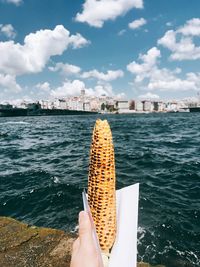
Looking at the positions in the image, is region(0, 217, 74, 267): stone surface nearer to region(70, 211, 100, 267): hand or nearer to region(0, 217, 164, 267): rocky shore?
region(0, 217, 164, 267): rocky shore

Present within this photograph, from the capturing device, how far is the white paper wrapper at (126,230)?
1.49m

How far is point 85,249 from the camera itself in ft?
4.55

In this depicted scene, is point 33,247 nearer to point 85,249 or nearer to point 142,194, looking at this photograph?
point 85,249

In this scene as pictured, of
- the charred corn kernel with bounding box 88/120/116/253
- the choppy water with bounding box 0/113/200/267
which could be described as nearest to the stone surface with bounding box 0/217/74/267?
the charred corn kernel with bounding box 88/120/116/253

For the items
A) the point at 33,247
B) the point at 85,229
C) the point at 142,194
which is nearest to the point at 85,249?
the point at 85,229

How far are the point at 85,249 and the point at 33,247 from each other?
3808 mm

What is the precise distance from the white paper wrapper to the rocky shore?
2797 millimetres

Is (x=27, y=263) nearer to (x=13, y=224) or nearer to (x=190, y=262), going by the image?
(x=13, y=224)

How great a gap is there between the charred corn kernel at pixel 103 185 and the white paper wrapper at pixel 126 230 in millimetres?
70

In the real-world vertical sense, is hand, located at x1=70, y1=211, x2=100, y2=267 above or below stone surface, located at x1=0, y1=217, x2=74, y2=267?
above

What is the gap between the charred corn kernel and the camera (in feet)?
5.87

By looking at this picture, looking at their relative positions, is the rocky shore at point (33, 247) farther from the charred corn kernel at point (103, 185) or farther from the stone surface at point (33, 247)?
the charred corn kernel at point (103, 185)

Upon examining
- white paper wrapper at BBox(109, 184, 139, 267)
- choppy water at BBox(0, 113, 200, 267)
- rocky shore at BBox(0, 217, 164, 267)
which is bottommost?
choppy water at BBox(0, 113, 200, 267)

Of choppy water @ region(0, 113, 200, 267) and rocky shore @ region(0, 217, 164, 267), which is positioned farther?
choppy water @ region(0, 113, 200, 267)
